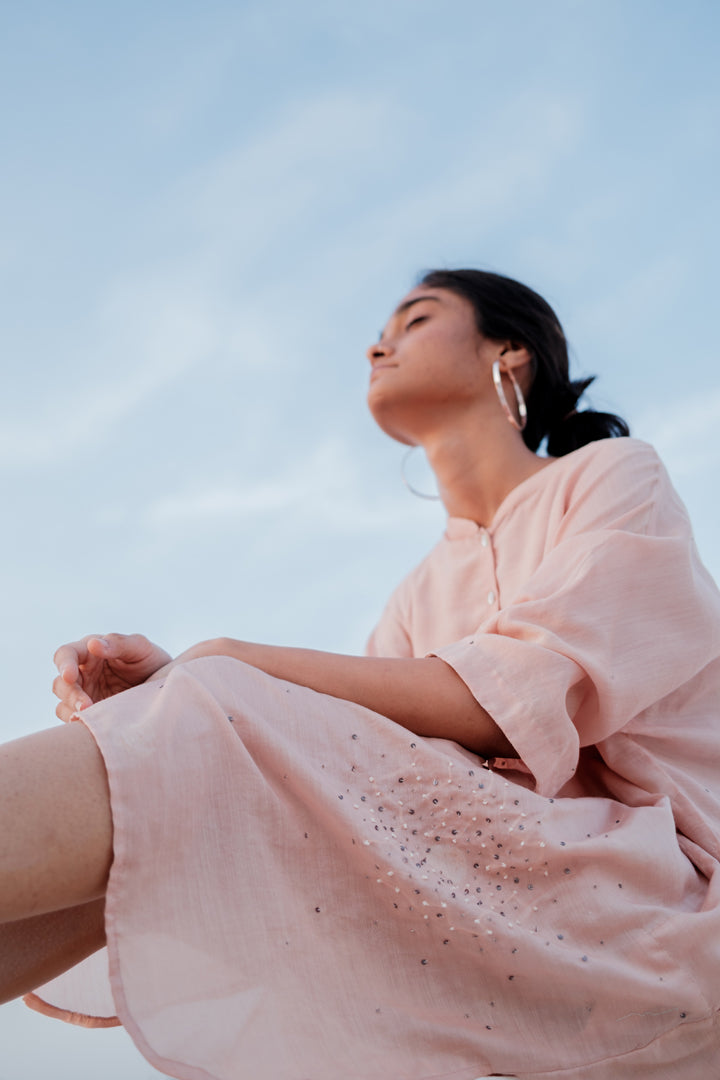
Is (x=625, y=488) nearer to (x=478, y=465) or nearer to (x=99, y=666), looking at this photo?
(x=478, y=465)

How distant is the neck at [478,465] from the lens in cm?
216

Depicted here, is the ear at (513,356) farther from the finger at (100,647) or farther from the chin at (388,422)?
the finger at (100,647)

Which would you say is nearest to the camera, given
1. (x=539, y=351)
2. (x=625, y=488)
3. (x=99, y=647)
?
(x=99, y=647)

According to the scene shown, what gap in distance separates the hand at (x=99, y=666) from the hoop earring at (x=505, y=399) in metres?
1.10

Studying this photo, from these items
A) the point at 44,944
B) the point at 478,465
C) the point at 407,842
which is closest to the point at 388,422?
the point at 478,465

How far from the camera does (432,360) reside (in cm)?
226

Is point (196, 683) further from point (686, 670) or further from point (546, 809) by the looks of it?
point (686, 670)

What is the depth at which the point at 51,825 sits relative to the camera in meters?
0.94

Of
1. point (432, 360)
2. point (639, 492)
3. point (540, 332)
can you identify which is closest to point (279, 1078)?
point (639, 492)

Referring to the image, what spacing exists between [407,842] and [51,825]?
425mm

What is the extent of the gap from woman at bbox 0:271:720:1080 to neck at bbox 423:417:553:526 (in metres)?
0.54

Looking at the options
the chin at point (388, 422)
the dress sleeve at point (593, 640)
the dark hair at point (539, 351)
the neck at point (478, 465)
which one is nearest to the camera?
the dress sleeve at point (593, 640)

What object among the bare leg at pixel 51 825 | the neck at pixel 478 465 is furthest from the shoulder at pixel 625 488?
the bare leg at pixel 51 825

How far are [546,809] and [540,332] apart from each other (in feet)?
5.02
